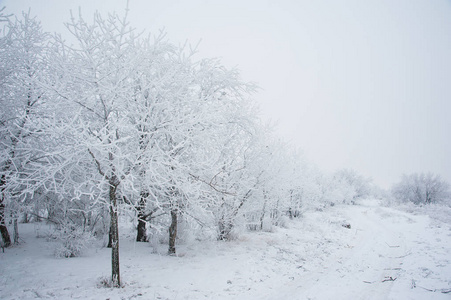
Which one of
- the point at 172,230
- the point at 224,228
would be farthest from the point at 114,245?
the point at 224,228

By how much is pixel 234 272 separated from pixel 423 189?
57014mm

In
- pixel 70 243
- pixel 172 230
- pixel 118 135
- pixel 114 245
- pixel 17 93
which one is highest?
pixel 17 93

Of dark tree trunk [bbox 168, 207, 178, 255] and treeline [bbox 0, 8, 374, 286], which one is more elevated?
treeline [bbox 0, 8, 374, 286]

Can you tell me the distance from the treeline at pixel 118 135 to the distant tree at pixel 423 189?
5041 cm

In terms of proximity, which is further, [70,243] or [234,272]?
[70,243]

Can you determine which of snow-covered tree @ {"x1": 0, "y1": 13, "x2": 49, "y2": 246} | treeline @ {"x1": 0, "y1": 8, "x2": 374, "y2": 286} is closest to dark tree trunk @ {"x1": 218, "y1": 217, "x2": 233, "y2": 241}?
treeline @ {"x1": 0, "y1": 8, "x2": 374, "y2": 286}

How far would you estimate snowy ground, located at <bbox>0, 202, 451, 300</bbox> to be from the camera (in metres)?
5.74

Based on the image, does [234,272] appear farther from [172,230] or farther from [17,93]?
[17,93]

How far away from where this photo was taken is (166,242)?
10641 mm

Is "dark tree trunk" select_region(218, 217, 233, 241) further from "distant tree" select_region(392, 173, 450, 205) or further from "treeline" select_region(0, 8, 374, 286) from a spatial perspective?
"distant tree" select_region(392, 173, 450, 205)

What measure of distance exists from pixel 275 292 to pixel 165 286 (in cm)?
322

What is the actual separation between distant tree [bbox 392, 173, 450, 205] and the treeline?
165ft

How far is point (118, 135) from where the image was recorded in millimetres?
6047

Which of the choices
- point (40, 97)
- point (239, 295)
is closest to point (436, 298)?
point (239, 295)
